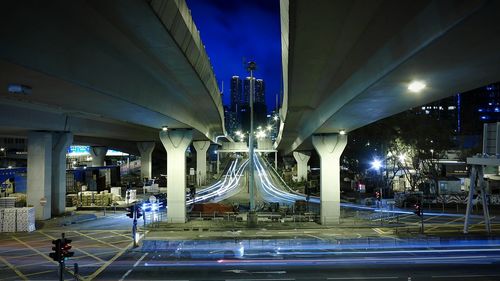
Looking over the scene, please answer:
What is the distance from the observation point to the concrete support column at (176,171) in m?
31.4

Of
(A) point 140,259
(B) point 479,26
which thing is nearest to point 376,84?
(B) point 479,26

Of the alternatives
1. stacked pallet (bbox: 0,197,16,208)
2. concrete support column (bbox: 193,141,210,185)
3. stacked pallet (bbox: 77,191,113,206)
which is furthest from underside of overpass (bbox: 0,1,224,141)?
concrete support column (bbox: 193,141,210,185)

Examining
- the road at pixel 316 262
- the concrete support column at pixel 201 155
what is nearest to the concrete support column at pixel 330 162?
the road at pixel 316 262

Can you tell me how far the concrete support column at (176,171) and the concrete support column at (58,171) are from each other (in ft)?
35.2

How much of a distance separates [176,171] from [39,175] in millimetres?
11232

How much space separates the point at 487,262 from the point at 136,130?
44.0 m

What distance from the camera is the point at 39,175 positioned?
108 feet

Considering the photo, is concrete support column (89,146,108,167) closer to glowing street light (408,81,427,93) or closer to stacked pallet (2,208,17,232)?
stacked pallet (2,208,17,232)

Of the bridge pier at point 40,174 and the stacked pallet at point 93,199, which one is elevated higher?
the bridge pier at point 40,174

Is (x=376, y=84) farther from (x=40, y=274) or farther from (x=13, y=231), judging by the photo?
(x=13, y=231)

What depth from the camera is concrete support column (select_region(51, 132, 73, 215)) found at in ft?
118

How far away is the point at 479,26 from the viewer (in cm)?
771

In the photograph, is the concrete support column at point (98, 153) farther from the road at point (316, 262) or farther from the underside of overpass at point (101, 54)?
the underside of overpass at point (101, 54)

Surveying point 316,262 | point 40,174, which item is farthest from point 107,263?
point 40,174
